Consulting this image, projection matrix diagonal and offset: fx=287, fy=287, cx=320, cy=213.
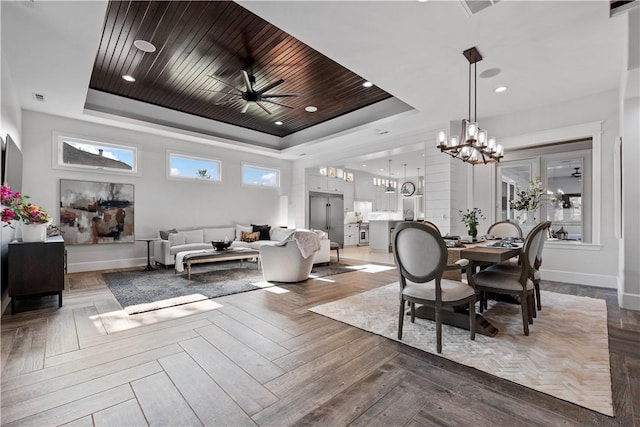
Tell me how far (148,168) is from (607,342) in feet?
25.1

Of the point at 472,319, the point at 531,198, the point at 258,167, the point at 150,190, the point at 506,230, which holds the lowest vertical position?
the point at 472,319

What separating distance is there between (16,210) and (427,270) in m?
4.00

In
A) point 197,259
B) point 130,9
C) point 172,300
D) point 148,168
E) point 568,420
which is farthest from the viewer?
point 148,168

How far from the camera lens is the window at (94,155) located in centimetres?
539

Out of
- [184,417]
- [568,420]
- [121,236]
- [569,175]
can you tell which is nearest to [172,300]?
[184,417]

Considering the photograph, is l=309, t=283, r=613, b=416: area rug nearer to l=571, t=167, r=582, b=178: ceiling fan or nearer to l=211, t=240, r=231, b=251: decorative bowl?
l=571, t=167, r=582, b=178: ceiling fan

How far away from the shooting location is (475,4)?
2525 mm

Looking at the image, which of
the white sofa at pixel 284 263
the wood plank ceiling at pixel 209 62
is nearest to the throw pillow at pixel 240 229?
the wood plank ceiling at pixel 209 62

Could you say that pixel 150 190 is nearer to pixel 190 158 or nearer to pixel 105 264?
pixel 190 158

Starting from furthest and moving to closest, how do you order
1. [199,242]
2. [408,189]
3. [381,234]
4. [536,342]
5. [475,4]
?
[408,189] < [381,234] < [199,242] < [475,4] < [536,342]

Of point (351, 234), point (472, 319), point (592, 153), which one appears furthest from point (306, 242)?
point (351, 234)

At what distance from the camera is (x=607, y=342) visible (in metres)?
2.43

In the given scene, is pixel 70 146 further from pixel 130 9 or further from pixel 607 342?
pixel 607 342

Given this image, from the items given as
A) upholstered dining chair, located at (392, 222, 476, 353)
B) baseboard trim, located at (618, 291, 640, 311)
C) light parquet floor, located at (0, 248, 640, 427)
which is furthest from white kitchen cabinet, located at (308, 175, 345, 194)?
baseboard trim, located at (618, 291, 640, 311)
